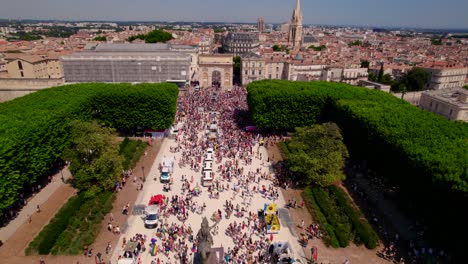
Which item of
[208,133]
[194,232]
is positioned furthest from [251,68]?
[194,232]

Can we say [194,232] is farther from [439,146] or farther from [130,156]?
[439,146]

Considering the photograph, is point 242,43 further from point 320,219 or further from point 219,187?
point 320,219

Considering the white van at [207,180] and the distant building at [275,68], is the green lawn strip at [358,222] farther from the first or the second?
the distant building at [275,68]

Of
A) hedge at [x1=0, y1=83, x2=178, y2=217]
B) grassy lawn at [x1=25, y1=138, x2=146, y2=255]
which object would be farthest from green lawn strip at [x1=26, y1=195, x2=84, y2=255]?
hedge at [x1=0, y1=83, x2=178, y2=217]

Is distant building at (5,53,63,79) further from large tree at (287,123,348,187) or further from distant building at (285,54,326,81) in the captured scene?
large tree at (287,123,348,187)

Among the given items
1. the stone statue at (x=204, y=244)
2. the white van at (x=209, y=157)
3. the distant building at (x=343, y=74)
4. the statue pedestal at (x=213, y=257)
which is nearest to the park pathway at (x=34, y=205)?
the white van at (x=209, y=157)

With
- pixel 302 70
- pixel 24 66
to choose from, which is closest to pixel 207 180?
pixel 24 66
